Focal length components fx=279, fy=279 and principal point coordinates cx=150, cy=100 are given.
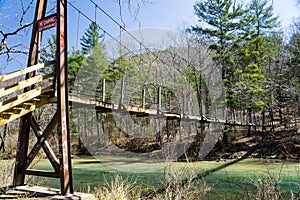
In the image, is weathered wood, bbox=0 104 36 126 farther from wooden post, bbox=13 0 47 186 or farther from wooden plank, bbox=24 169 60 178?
wooden plank, bbox=24 169 60 178

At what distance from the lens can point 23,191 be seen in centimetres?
255

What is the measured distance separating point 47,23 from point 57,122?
1005 millimetres

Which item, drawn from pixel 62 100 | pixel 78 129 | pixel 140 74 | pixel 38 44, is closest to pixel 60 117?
pixel 62 100

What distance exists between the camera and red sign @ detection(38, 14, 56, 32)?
271 cm

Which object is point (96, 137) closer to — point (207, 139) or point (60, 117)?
point (207, 139)

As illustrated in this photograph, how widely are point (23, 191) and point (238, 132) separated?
34.2 feet

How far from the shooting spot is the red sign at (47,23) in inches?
107

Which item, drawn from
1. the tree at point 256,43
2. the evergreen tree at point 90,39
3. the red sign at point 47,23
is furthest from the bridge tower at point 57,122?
the evergreen tree at point 90,39

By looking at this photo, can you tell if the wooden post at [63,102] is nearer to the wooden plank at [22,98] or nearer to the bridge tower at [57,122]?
the bridge tower at [57,122]

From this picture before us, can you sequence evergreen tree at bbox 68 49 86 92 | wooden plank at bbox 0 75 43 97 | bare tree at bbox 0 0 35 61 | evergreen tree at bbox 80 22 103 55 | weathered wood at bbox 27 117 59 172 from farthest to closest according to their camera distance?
evergreen tree at bbox 80 22 103 55, evergreen tree at bbox 68 49 86 92, bare tree at bbox 0 0 35 61, weathered wood at bbox 27 117 59 172, wooden plank at bbox 0 75 43 97

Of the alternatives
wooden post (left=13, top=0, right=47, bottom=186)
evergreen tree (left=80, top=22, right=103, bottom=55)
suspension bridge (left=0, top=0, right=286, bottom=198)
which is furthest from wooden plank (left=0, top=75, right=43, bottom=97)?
evergreen tree (left=80, top=22, right=103, bottom=55)

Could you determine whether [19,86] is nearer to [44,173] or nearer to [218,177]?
[44,173]

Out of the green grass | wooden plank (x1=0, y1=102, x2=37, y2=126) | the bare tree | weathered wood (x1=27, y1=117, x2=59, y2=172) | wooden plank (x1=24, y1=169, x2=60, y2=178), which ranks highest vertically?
the bare tree

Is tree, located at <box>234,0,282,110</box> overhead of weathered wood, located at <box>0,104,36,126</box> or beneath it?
overhead
